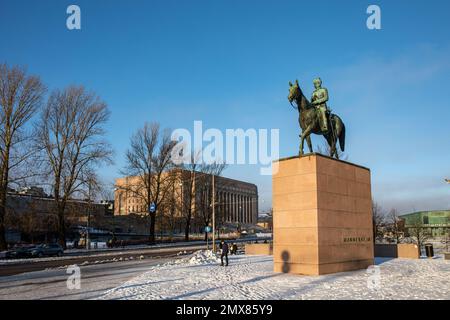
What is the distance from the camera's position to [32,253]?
132 ft

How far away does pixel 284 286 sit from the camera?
15.3 m

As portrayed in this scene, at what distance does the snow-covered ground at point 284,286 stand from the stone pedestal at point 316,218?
1061 millimetres

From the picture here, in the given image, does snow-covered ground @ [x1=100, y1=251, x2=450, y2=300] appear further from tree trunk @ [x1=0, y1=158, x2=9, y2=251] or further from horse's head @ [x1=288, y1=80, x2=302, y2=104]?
tree trunk @ [x1=0, y1=158, x2=9, y2=251]

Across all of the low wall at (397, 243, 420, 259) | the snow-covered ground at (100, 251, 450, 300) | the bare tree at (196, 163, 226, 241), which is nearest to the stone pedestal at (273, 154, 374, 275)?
the snow-covered ground at (100, 251, 450, 300)

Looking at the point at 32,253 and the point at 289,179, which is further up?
the point at 289,179

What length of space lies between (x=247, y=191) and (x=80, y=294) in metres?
136

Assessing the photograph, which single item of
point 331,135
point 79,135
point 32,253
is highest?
point 79,135

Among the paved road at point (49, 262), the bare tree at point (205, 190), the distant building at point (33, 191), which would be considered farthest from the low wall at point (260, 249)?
the bare tree at point (205, 190)

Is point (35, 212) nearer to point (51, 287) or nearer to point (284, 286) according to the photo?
point (51, 287)

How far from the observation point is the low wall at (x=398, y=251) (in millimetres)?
30531

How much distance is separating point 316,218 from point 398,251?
51.3ft

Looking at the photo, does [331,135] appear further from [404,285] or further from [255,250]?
[255,250]
